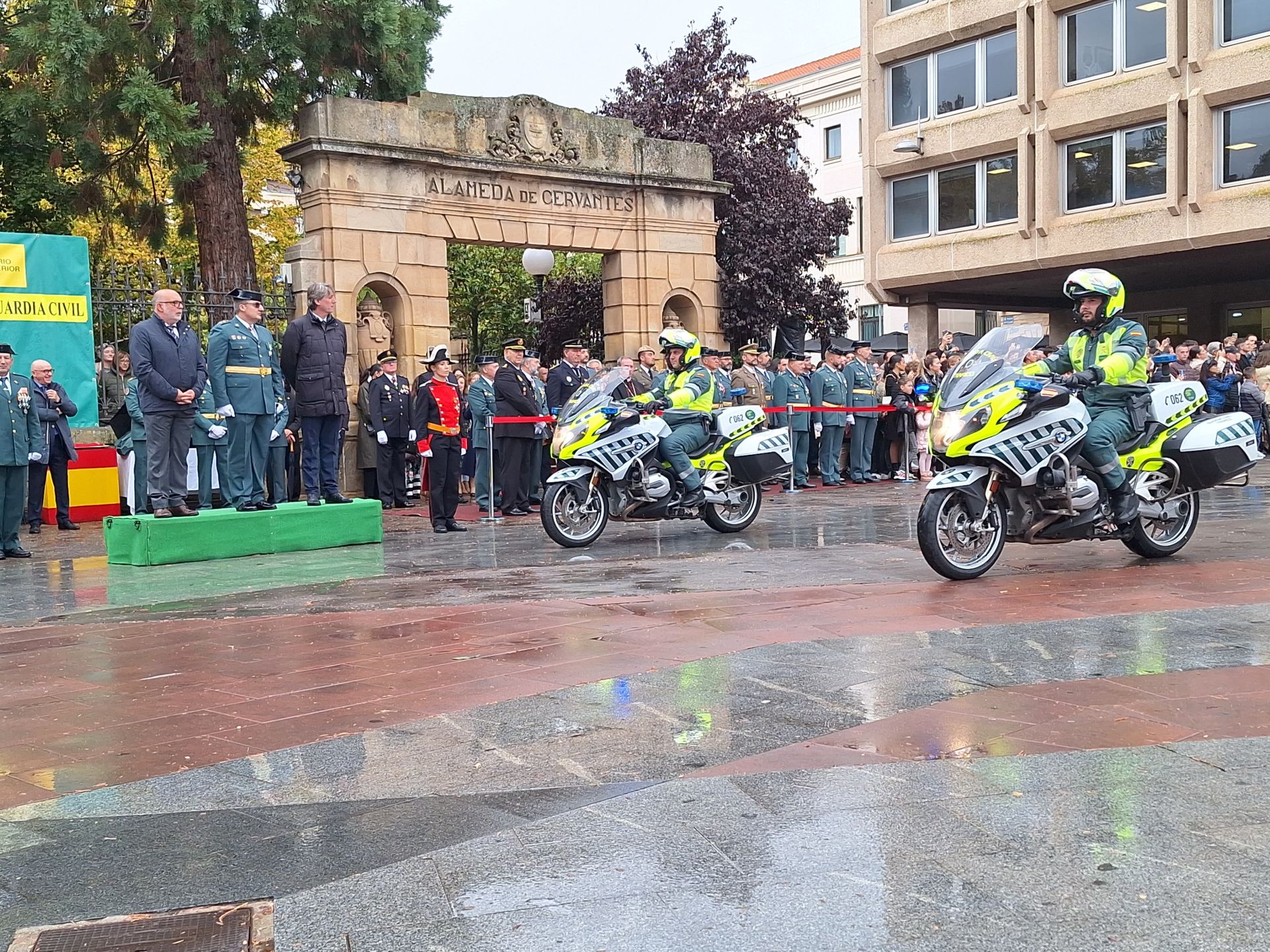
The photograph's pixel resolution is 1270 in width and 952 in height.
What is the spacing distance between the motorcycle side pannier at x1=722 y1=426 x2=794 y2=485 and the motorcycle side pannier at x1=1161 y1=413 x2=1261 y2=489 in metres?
4.10

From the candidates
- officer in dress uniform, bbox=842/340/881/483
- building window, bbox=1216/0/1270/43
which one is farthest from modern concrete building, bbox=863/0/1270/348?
officer in dress uniform, bbox=842/340/881/483

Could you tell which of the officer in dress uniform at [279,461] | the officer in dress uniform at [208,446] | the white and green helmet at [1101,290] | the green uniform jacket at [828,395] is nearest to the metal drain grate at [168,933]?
the white and green helmet at [1101,290]

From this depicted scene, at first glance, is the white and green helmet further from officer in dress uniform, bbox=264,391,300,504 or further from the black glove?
officer in dress uniform, bbox=264,391,300,504

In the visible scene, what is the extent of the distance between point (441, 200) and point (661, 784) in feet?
55.3

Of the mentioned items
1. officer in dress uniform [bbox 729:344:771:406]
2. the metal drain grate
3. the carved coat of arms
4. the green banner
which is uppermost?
the carved coat of arms

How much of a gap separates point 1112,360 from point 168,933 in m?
7.49

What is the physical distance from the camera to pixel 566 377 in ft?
57.9

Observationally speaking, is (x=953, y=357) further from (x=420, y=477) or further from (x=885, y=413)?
(x=420, y=477)

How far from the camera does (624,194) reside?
882 inches

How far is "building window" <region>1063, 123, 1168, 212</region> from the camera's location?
29.0m

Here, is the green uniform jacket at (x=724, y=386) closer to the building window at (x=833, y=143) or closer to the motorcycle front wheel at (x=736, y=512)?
the motorcycle front wheel at (x=736, y=512)

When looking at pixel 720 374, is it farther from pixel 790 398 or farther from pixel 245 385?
pixel 245 385

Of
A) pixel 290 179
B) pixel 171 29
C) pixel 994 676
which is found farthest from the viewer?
pixel 290 179

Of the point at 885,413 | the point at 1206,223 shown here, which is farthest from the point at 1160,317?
the point at 885,413
